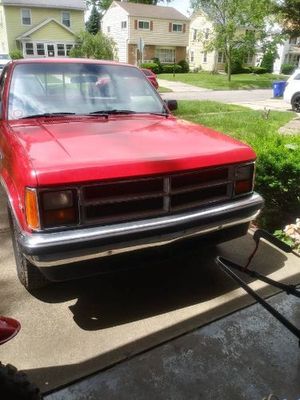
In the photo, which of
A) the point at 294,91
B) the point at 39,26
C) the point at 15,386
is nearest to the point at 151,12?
the point at 39,26

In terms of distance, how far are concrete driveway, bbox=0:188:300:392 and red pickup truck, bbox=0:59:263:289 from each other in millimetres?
206

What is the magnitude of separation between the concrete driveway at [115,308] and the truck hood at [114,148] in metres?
0.66

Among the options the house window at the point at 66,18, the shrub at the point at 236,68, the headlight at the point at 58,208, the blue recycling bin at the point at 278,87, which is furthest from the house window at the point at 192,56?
the headlight at the point at 58,208

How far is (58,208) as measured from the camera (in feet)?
8.02

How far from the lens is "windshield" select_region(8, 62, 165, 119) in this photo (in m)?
3.65

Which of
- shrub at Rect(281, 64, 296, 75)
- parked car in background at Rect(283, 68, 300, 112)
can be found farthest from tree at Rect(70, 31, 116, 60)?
shrub at Rect(281, 64, 296, 75)

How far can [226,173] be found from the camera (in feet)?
9.86

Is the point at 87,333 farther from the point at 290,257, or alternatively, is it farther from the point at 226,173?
the point at 290,257

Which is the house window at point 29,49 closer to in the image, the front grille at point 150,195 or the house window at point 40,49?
the house window at point 40,49

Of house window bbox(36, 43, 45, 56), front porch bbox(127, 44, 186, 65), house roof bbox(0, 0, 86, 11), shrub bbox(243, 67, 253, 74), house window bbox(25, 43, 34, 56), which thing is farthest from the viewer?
shrub bbox(243, 67, 253, 74)

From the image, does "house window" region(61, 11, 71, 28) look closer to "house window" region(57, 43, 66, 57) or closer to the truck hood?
"house window" region(57, 43, 66, 57)

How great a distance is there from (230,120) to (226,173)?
8870 millimetres

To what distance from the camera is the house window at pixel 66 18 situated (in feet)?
123

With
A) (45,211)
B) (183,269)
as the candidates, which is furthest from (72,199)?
(183,269)
